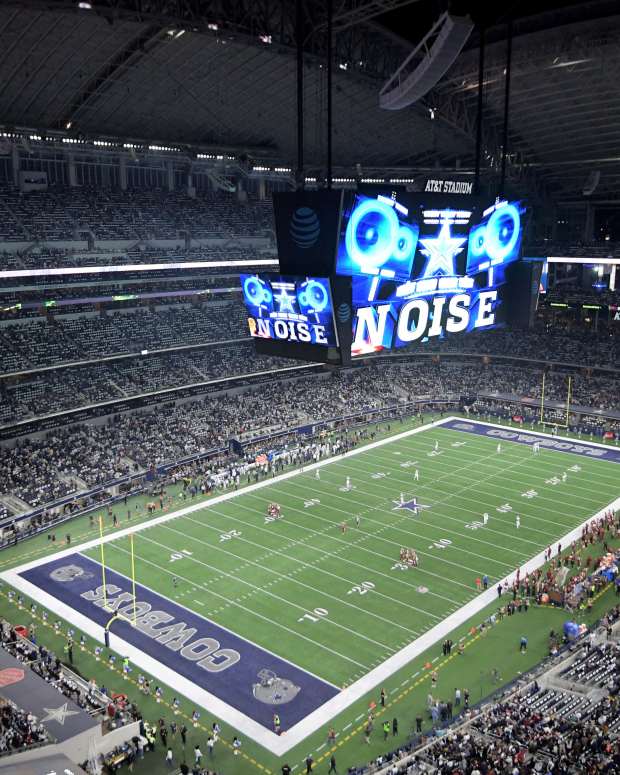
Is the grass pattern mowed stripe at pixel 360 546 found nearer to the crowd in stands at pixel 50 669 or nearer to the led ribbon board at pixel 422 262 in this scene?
the crowd in stands at pixel 50 669

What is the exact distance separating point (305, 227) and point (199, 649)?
48.2ft

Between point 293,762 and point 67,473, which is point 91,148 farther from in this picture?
point 293,762

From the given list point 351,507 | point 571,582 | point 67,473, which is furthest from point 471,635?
point 67,473

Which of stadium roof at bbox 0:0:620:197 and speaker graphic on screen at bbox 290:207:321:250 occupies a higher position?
stadium roof at bbox 0:0:620:197

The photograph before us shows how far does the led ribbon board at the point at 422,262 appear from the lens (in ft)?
65.0

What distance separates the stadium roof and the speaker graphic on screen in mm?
12723

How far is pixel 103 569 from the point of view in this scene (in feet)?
96.5

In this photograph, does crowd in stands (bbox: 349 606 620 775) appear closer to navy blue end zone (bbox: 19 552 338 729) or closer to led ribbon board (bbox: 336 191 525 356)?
navy blue end zone (bbox: 19 552 338 729)

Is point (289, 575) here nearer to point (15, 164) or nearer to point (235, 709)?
point (235, 709)

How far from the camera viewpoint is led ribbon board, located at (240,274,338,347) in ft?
66.6

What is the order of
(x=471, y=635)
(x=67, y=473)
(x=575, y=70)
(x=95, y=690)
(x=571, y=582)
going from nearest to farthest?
(x=95, y=690), (x=471, y=635), (x=571, y=582), (x=67, y=473), (x=575, y=70)

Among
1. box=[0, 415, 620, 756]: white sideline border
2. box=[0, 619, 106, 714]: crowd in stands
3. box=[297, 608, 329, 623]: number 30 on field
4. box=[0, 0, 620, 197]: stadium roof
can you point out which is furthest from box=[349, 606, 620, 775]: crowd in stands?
box=[0, 0, 620, 197]: stadium roof

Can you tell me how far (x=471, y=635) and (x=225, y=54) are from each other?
30.7m

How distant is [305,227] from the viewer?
19703 mm
